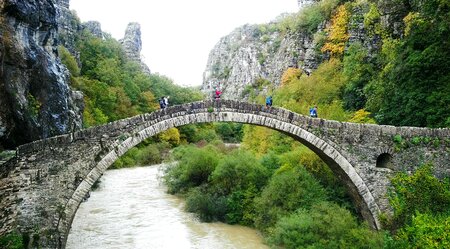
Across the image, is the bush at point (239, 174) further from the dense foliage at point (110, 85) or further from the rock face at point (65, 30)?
the rock face at point (65, 30)

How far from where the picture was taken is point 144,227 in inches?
696

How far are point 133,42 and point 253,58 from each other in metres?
26.5

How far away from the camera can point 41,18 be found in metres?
13.9

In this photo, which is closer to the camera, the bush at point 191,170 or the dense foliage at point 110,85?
the bush at point 191,170

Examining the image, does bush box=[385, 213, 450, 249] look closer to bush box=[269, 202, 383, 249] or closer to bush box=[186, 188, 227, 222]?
bush box=[269, 202, 383, 249]

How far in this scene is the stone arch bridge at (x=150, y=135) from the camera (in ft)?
34.9

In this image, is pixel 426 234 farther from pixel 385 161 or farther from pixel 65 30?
pixel 65 30

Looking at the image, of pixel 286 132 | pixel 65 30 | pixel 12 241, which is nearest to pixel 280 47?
pixel 65 30

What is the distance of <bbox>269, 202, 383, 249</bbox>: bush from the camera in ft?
40.3

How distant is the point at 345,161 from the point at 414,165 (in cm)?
248

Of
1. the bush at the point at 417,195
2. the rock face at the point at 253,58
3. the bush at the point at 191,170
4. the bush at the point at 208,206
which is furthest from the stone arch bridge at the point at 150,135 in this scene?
the rock face at the point at 253,58

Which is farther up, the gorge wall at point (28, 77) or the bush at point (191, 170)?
the gorge wall at point (28, 77)

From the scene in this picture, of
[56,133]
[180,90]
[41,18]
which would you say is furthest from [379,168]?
[180,90]

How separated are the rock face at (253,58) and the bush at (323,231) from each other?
64.0 ft
